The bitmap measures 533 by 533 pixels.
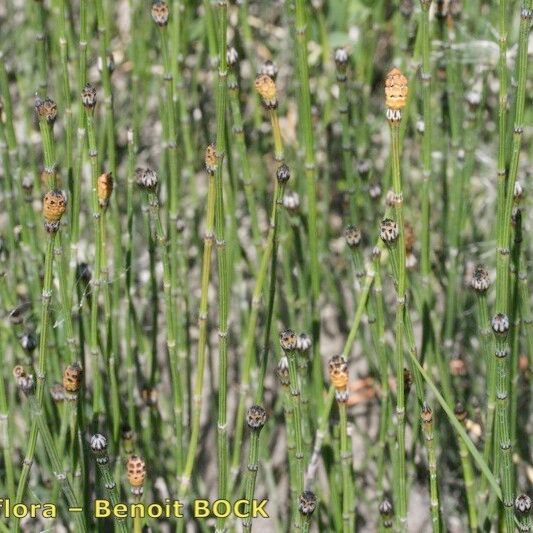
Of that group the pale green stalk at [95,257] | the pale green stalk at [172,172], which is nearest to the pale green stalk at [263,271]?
the pale green stalk at [172,172]

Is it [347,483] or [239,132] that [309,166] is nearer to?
[239,132]

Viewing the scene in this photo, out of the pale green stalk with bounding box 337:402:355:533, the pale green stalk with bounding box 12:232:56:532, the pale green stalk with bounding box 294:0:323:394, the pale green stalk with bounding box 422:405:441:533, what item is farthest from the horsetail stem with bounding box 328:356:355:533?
the pale green stalk with bounding box 12:232:56:532

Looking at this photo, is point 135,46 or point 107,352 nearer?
point 107,352

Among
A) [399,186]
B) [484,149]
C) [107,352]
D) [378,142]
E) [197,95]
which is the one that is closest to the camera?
[399,186]

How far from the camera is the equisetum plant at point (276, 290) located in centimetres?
131

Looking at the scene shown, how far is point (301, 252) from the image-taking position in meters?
1.76

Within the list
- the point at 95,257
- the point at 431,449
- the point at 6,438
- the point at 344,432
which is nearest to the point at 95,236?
the point at 95,257

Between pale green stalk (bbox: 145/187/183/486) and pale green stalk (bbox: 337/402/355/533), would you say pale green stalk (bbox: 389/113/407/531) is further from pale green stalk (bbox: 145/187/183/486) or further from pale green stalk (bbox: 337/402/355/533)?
pale green stalk (bbox: 145/187/183/486)

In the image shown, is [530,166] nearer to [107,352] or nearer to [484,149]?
[484,149]

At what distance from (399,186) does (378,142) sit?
1334mm

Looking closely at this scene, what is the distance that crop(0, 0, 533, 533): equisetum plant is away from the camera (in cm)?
131

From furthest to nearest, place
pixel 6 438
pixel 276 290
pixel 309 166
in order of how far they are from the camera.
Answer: pixel 276 290 < pixel 309 166 < pixel 6 438

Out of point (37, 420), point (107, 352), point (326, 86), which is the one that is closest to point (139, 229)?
point (326, 86)

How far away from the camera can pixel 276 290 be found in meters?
1.87
